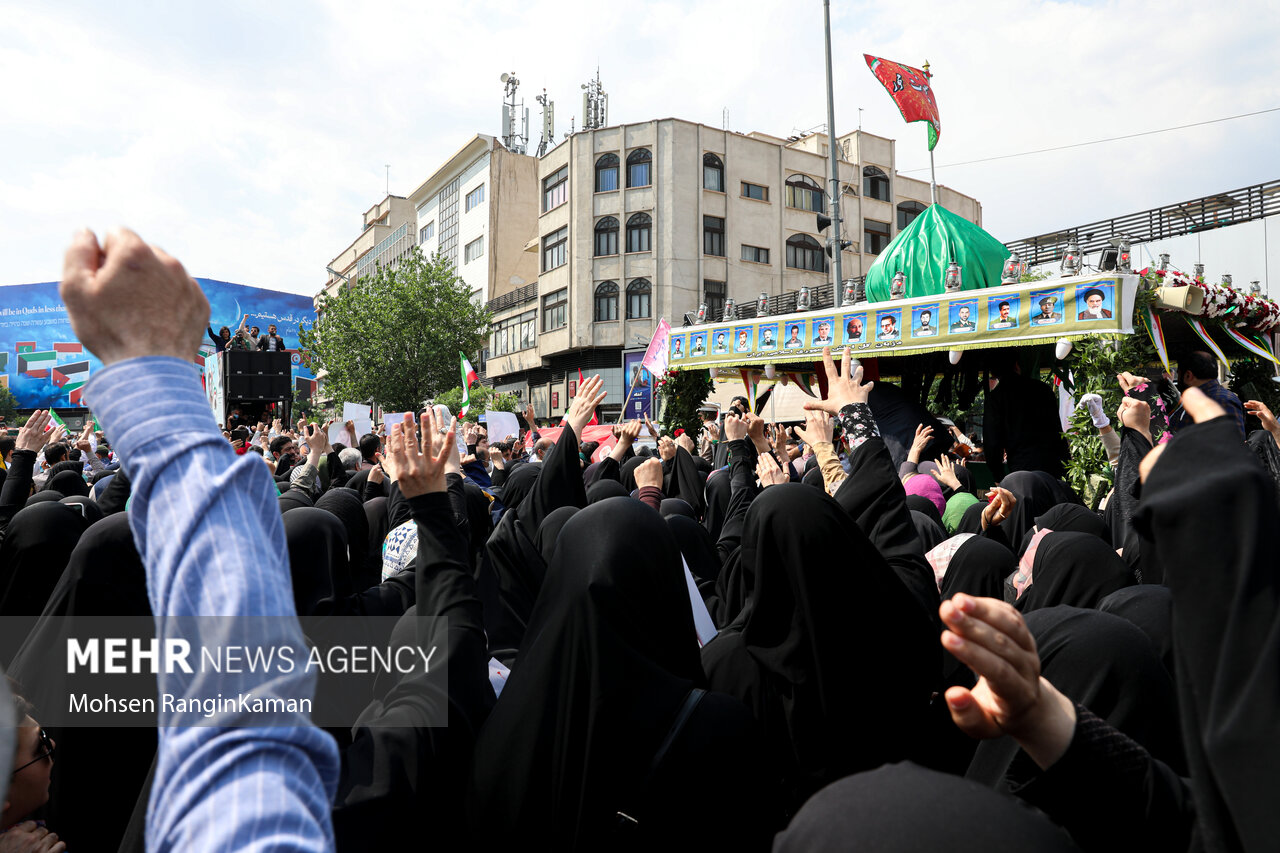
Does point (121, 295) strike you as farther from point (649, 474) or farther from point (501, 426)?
point (501, 426)

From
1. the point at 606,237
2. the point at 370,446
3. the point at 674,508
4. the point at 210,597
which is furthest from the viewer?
the point at 606,237

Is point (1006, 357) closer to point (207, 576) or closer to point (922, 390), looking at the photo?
point (922, 390)

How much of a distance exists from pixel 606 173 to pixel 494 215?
9815mm

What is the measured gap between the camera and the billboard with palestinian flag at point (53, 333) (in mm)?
37938

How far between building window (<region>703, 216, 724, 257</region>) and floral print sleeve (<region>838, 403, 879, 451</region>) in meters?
30.5

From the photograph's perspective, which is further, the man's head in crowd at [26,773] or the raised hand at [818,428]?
the raised hand at [818,428]

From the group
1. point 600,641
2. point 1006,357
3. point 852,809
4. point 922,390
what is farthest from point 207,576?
point 922,390

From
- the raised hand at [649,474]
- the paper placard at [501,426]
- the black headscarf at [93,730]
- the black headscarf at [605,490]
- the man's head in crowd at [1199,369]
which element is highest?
the man's head in crowd at [1199,369]

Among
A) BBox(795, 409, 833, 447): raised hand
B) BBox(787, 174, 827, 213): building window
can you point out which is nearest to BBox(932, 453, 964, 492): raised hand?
BBox(795, 409, 833, 447): raised hand

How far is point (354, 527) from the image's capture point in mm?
3938

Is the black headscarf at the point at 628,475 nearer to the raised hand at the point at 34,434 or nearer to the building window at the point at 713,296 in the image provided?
the raised hand at the point at 34,434

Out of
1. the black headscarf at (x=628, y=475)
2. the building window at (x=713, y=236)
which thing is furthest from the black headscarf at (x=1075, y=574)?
the building window at (x=713, y=236)

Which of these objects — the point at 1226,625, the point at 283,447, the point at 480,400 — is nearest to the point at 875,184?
the point at 480,400

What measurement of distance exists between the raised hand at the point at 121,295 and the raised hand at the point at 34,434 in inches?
192
